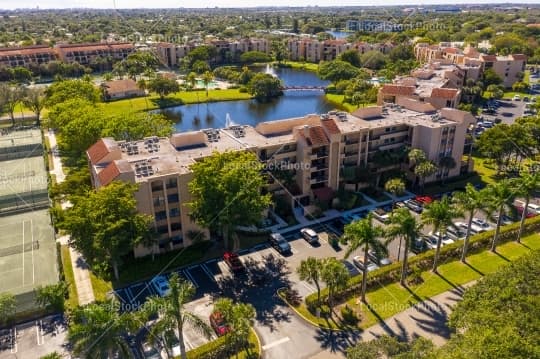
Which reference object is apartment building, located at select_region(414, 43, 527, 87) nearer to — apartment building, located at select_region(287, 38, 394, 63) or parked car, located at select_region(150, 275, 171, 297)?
apartment building, located at select_region(287, 38, 394, 63)

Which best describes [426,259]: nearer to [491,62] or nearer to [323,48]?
[491,62]

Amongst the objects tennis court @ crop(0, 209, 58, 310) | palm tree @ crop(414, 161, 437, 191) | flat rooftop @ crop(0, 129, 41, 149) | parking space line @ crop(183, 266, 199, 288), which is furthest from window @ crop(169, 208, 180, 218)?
flat rooftop @ crop(0, 129, 41, 149)

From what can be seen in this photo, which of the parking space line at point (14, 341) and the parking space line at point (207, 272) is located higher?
the parking space line at point (207, 272)

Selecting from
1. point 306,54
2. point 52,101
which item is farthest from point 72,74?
point 306,54

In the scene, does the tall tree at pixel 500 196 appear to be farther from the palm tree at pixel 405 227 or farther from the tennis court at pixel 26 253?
the tennis court at pixel 26 253

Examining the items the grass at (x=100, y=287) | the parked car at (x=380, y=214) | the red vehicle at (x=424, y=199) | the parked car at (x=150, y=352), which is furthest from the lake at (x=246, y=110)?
the parked car at (x=150, y=352)

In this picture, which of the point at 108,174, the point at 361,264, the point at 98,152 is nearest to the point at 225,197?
the point at 108,174

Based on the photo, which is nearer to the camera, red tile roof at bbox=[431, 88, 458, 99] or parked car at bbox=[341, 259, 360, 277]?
parked car at bbox=[341, 259, 360, 277]
